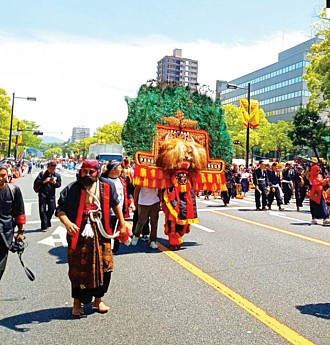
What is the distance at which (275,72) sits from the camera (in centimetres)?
9106

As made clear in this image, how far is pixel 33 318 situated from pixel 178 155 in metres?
4.32

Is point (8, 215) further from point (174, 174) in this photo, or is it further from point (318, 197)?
point (318, 197)

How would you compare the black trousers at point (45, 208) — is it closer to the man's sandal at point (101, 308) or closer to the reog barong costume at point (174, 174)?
the reog barong costume at point (174, 174)

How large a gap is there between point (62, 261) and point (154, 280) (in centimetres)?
195

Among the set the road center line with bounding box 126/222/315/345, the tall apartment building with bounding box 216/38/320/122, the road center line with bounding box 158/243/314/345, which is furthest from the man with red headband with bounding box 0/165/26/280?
the tall apartment building with bounding box 216/38/320/122

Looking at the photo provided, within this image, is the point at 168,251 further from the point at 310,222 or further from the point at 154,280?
the point at 310,222

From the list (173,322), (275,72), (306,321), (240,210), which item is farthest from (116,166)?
(275,72)

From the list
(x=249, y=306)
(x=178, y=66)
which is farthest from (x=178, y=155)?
(x=178, y=66)

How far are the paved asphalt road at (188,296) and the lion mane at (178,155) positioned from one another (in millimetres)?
1571

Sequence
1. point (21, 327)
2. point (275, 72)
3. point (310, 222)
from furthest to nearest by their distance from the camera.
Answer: point (275, 72) → point (310, 222) → point (21, 327)

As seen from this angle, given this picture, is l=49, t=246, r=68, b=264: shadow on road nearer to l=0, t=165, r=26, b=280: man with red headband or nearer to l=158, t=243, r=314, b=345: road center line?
l=158, t=243, r=314, b=345: road center line

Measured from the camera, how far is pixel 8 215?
4949 mm

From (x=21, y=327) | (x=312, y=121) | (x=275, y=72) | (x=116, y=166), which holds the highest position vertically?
(x=275, y=72)

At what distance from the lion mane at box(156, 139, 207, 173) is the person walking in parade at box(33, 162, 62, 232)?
3.43 metres
